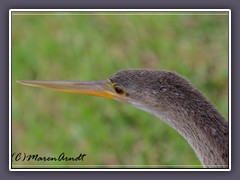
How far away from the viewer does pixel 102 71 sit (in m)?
3.71

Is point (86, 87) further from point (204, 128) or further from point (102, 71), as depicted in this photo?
point (102, 71)

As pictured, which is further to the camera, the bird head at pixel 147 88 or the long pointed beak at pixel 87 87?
the long pointed beak at pixel 87 87

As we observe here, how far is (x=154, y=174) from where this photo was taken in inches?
123

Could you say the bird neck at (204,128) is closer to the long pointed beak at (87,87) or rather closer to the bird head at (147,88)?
the bird head at (147,88)

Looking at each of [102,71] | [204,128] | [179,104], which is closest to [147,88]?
[179,104]

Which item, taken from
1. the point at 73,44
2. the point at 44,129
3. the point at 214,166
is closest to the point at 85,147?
the point at 44,129

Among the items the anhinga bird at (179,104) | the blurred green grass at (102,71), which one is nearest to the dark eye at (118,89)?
the anhinga bird at (179,104)

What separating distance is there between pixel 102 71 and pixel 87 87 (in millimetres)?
775

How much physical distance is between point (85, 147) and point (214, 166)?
0.92 m

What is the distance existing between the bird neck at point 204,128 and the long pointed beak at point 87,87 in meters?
0.17

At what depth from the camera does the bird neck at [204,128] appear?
2.74 m

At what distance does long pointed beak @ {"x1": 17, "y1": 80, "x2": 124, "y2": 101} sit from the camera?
113 inches
